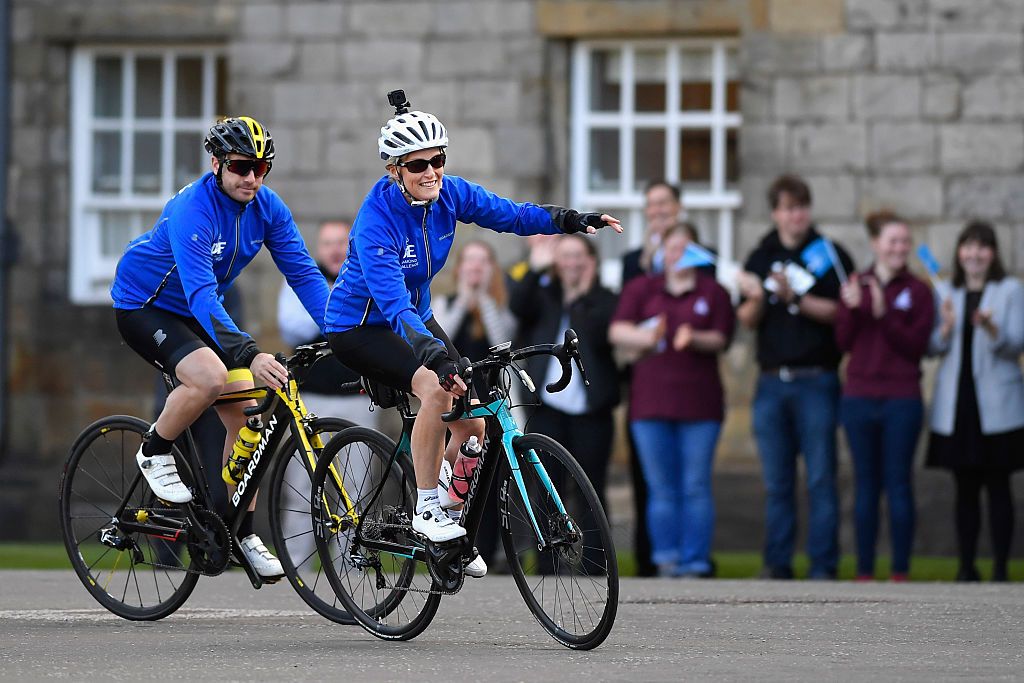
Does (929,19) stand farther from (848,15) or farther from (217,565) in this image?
(217,565)

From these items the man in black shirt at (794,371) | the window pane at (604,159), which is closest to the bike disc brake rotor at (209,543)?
the man in black shirt at (794,371)

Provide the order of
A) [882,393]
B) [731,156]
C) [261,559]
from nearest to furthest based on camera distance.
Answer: [261,559] → [882,393] → [731,156]

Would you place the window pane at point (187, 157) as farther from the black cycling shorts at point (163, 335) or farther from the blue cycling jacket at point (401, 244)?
the blue cycling jacket at point (401, 244)

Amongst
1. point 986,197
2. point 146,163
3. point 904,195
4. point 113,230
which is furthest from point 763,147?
point 113,230

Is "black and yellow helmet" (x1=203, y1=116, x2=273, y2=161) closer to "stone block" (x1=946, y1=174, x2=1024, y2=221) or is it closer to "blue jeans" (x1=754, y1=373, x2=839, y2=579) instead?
"blue jeans" (x1=754, y1=373, x2=839, y2=579)

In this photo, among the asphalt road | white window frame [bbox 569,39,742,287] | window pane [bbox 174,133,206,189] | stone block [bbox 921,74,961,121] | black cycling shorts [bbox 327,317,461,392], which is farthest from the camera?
window pane [bbox 174,133,206,189]

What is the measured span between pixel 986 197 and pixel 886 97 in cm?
100

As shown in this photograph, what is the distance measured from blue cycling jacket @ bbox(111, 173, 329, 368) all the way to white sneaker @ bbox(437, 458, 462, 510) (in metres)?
0.87

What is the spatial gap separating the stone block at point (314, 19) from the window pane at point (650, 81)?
2.31 metres

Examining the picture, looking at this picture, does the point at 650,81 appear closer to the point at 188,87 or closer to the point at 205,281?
the point at 188,87

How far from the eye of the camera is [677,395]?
38.0 ft

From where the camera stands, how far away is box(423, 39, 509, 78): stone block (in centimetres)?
1523

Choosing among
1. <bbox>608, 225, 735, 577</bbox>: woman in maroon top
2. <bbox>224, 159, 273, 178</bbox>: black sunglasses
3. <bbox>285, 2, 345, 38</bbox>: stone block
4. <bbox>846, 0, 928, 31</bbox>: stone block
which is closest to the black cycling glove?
<bbox>224, 159, 273, 178</bbox>: black sunglasses

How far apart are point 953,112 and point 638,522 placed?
4244mm
